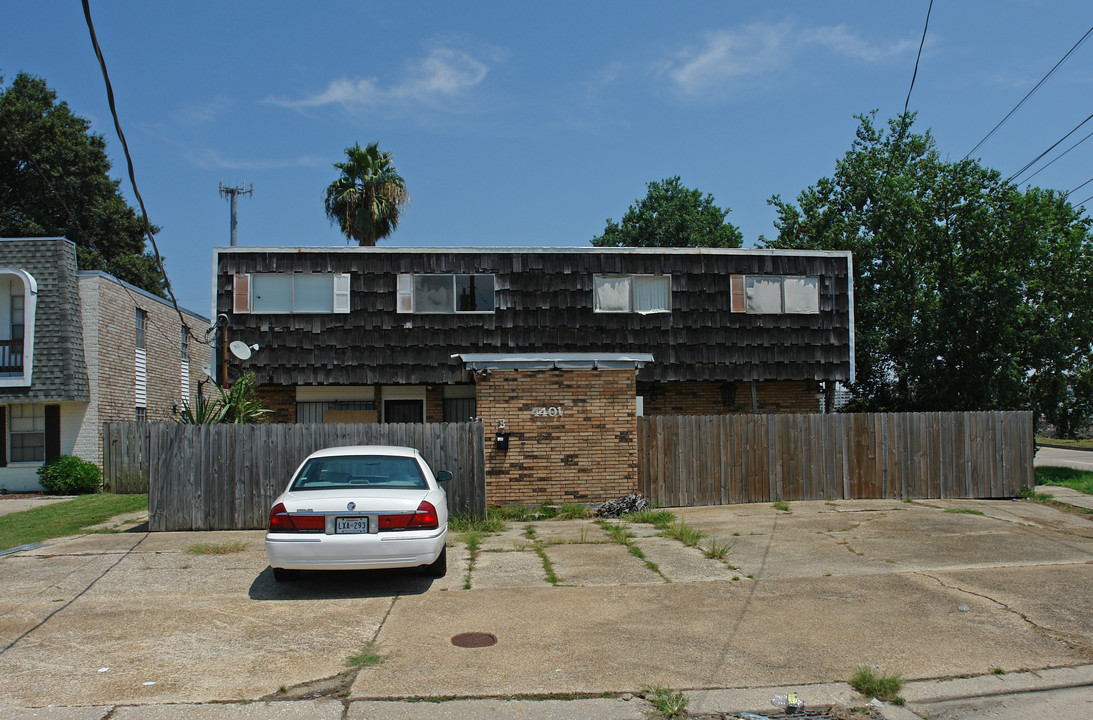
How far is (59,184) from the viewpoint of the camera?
113ft

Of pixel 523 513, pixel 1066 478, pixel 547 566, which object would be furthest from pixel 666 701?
pixel 1066 478

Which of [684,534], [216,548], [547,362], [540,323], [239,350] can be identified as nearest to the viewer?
[216,548]

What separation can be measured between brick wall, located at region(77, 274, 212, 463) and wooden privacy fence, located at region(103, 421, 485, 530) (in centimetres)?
924

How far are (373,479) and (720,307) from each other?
12.4 meters

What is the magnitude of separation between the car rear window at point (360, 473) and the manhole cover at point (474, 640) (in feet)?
7.75

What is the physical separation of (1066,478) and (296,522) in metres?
21.3

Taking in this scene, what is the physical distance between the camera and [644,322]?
1920 centimetres

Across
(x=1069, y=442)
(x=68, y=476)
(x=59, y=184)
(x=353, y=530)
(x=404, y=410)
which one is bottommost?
(x=1069, y=442)

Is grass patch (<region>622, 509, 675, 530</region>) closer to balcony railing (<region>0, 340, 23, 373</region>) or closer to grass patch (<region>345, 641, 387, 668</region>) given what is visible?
grass patch (<region>345, 641, 387, 668</region>)

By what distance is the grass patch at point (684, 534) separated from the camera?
34.8ft

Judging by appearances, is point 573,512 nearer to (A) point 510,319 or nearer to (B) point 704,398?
(A) point 510,319

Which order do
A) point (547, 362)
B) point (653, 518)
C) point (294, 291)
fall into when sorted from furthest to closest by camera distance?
1. point (294, 291)
2. point (547, 362)
3. point (653, 518)

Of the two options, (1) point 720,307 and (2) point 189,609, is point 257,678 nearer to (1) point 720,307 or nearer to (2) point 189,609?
(2) point 189,609

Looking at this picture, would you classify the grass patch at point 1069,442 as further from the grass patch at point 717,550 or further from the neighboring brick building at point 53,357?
the neighboring brick building at point 53,357
